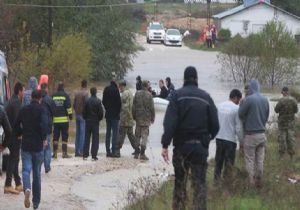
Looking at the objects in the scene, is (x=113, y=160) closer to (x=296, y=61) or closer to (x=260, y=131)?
(x=260, y=131)

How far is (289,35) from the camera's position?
49531mm

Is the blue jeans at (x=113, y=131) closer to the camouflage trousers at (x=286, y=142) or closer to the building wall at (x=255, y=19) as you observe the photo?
the camouflage trousers at (x=286, y=142)

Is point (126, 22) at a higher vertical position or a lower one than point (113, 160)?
higher

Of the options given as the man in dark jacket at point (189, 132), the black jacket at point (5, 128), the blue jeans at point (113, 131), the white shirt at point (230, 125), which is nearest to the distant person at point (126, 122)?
the blue jeans at point (113, 131)

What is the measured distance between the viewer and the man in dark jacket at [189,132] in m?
10.5

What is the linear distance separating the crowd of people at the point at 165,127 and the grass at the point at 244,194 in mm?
321

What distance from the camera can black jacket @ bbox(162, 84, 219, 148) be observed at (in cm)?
1050

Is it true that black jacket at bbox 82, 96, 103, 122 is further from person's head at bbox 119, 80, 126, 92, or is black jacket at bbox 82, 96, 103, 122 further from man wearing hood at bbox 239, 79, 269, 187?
man wearing hood at bbox 239, 79, 269, 187

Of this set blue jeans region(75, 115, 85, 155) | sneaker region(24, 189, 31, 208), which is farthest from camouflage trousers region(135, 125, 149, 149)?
sneaker region(24, 189, 31, 208)

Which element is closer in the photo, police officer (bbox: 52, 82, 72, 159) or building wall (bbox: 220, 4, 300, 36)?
police officer (bbox: 52, 82, 72, 159)

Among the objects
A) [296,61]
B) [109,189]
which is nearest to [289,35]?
[296,61]

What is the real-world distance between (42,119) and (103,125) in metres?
17.9

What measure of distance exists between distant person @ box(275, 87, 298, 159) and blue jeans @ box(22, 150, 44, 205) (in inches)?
312

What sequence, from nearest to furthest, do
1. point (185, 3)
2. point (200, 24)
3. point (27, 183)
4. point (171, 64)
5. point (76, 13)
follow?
point (27, 183) → point (76, 13) → point (171, 64) → point (200, 24) → point (185, 3)
